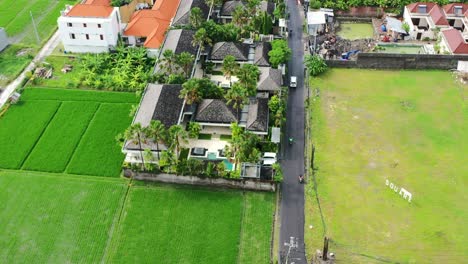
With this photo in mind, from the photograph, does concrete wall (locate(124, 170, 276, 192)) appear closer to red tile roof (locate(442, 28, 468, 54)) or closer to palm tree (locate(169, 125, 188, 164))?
palm tree (locate(169, 125, 188, 164))

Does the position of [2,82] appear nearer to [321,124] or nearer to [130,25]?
[130,25]

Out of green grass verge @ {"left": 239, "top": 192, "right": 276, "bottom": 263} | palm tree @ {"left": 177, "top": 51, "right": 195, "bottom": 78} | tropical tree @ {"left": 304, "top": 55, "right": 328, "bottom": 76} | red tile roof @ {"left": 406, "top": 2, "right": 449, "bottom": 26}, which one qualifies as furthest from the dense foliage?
red tile roof @ {"left": 406, "top": 2, "right": 449, "bottom": 26}

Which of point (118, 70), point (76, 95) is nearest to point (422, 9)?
point (118, 70)

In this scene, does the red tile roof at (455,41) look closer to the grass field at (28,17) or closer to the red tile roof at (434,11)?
the red tile roof at (434,11)

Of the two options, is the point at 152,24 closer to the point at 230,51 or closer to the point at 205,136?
the point at 230,51

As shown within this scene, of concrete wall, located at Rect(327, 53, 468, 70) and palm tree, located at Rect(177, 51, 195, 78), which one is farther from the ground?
concrete wall, located at Rect(327, 53, 468, 70)

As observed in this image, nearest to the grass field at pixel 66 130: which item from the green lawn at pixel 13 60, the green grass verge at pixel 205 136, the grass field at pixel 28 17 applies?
the green lawn at pixel 13 60

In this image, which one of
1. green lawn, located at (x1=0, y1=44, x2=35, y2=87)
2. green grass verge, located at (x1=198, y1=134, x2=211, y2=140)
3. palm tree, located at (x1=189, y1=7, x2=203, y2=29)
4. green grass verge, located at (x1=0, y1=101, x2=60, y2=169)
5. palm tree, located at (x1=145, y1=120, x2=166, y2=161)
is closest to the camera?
palm tree, located at (x1=145, y1=120, x2=166, y2=161)
